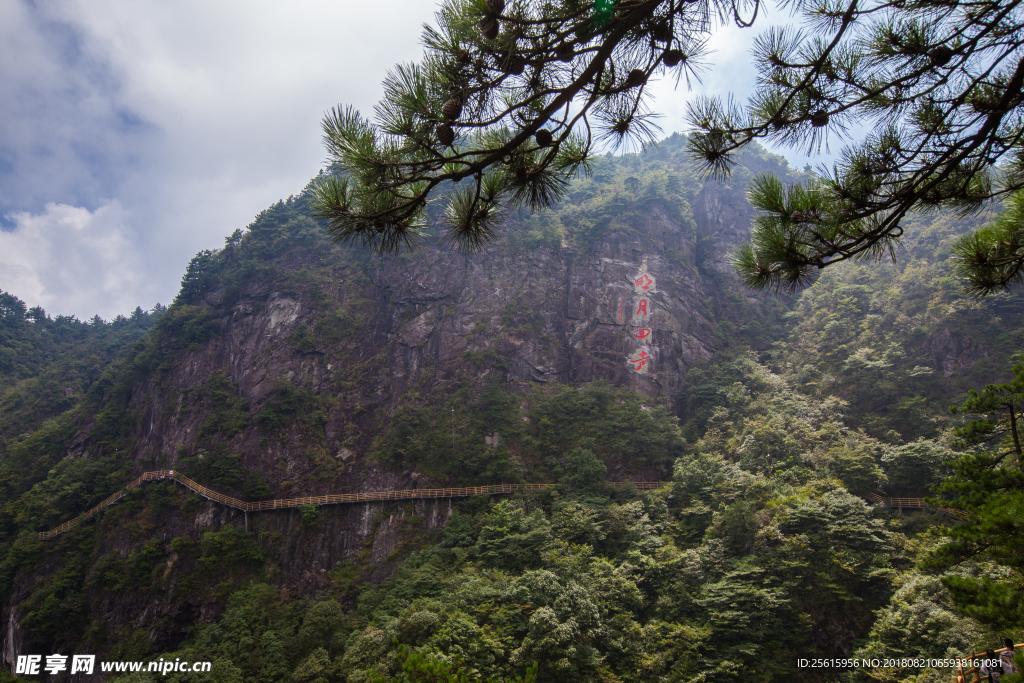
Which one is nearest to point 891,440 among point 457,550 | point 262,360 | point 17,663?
point 457,550

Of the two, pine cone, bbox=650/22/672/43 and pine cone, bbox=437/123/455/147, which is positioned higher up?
pine cone, bbox=650/22/672/43

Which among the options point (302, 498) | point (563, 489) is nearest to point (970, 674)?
point (563, 489)

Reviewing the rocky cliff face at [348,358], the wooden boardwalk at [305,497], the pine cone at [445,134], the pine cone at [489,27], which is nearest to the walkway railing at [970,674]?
the pine cone at [445,134]

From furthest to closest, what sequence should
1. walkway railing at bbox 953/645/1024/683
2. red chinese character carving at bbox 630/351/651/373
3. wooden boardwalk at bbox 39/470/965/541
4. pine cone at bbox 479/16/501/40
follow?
red chinese character carving at bbox 630/351/651/373, wooden boardwalk at bbox 39/470/965/541, walkway railing at bbox 953/645/1024/683, pine cone at bbox 479/16/501/40

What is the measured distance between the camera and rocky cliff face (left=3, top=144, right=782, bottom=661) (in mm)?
14922

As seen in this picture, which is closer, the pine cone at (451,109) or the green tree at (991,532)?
the pine cone at (451,109)

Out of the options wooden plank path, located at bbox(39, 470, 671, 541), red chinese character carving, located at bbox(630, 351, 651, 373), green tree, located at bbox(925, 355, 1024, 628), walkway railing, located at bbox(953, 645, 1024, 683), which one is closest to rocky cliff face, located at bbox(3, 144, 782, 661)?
red chinese character carving, located at bbox(630, 351, 651, 373)

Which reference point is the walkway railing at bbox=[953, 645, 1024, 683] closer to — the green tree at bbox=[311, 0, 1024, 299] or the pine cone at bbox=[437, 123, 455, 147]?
the green tree at bbox=[311, 0, 1024, 299]

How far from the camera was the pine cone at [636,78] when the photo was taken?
230 cm

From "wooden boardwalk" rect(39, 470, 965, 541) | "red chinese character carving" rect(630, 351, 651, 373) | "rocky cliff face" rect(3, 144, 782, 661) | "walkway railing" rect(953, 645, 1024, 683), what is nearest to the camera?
"walkway railing" rect(953, 645, 1024, 683)

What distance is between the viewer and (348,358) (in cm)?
2066

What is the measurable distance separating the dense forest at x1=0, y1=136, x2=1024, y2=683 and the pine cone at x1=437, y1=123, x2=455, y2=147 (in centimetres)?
426

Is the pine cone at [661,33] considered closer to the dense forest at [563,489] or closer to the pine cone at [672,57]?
the pine cone at [672,57]

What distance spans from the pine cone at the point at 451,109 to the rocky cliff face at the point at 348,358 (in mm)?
14451
